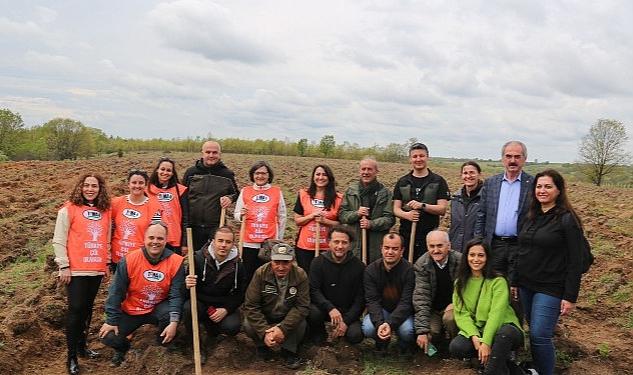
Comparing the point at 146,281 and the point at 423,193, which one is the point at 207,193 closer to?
the point at 146,281

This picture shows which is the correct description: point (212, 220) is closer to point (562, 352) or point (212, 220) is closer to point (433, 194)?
point (433, 194)

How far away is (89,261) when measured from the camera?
5332 millimetres

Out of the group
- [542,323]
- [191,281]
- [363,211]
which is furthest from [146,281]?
[542,323]

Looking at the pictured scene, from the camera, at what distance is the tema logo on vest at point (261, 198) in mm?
6426

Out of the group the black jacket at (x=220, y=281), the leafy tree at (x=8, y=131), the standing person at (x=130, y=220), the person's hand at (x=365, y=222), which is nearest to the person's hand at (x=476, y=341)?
the person's hand at (x=365, y=222)

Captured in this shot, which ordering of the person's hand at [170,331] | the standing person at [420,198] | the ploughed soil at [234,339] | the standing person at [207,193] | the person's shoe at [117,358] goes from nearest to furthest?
the person's hand at [170,331]
the ploughed soil at [234,339]
the person's shoe at [117,358]
the standing person at [420,198]
the standing person at [207,193]

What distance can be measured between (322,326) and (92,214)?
9.04 ft

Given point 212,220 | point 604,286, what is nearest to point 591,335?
point 604,286

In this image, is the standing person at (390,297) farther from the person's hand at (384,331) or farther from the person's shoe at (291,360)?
the person's shoe at (291,360)

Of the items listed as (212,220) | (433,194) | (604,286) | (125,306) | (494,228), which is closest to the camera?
(494,228)

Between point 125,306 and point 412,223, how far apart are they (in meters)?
3.34

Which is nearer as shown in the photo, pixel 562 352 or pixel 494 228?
pixel 494 228

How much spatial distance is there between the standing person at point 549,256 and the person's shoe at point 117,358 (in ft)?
13.6

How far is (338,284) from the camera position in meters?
5.85
